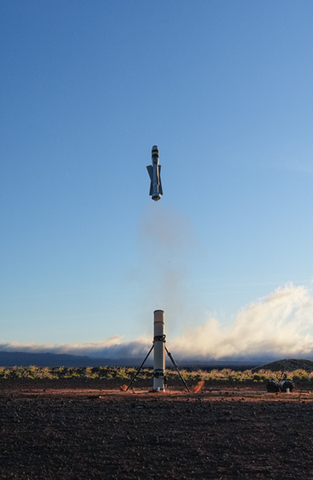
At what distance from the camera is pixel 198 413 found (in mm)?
15539

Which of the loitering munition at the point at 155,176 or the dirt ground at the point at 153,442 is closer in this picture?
the dirt ground at the point at 153,442

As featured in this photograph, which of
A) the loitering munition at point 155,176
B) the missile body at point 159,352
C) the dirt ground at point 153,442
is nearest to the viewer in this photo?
the dirt ground at point 153,442

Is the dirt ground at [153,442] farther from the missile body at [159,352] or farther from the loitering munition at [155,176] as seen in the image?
the loitering munition at [155,176]

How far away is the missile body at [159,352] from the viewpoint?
2520cm

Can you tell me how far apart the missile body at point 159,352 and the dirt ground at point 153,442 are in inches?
325

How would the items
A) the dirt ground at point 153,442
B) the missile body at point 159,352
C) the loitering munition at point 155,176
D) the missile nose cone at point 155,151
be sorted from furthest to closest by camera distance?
the missile nose cone at point 155,151, the loitering munition at point 155,176, the missile body at point 159,352, the dirt ground at point 153,442

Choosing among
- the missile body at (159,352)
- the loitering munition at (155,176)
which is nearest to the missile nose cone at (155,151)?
the loitering munition at (155,176)

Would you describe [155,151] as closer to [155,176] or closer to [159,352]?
[155,176]

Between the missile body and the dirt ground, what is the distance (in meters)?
8.25

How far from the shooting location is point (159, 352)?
25609mm

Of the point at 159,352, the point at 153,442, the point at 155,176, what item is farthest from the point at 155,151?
the point at 153,442

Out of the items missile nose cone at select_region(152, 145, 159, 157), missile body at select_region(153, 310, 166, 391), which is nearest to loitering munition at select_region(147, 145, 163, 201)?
missile nose cone at select_region(152, 145, 159, 157)

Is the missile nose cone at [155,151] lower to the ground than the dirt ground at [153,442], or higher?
higher

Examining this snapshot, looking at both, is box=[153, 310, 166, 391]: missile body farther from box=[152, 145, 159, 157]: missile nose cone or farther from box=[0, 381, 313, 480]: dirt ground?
box=[152, 145, 159, 157]: missile nose cone
